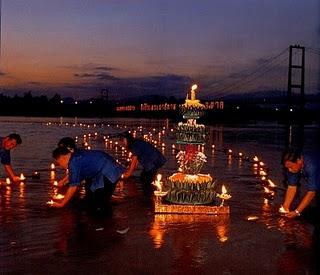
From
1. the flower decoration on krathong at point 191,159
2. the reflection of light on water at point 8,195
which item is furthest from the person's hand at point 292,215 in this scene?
the reflection of light on water at point 8,195

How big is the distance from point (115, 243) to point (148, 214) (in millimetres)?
2141

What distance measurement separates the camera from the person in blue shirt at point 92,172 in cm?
908

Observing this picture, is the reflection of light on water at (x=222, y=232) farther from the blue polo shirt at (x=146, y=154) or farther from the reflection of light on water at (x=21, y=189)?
the blue polo shirt at (x=146, y=154)

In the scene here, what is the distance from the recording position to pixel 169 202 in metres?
9.99

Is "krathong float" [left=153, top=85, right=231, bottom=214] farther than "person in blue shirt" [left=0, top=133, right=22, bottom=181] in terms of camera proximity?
No

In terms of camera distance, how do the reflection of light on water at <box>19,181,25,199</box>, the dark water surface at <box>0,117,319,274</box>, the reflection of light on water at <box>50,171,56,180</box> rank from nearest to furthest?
the dark water surface at <box>0,117,319,274</box>, the reflection of light on water at <box>19,181,25,199</box>, the reflection of light on water at <box>50,171,56,180</box>

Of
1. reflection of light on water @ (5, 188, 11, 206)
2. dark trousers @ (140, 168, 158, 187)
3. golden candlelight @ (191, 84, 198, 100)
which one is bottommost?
reflection of light on water @ (5, 188, 11, 206)

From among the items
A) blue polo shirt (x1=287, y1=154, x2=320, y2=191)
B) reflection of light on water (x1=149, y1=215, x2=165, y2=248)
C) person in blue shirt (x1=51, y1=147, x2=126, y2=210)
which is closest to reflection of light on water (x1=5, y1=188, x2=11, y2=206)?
person in blue shirt (x1=51, y1=147, x2=126, y2=210)

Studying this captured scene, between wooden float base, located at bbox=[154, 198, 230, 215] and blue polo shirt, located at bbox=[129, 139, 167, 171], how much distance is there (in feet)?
12.4

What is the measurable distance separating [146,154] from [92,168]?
402 cm

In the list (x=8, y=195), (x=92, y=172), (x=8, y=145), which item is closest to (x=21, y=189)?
(x=8, y=195)

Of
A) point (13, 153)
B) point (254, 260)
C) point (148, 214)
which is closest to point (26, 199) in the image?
point (148, 214)

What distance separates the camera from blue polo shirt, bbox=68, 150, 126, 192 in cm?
909

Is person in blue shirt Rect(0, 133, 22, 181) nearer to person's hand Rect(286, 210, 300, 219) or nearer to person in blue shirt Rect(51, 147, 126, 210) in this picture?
person in blue shirt Rect(51, 147, 126, 210)
